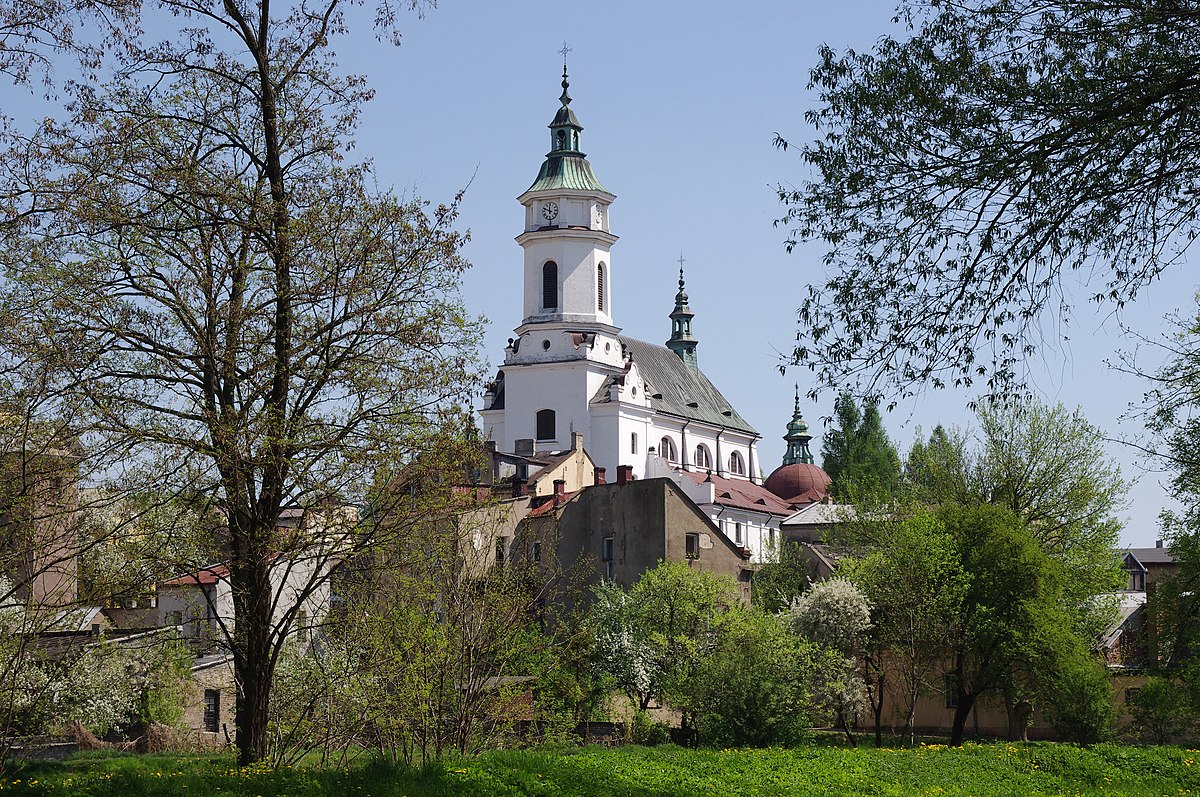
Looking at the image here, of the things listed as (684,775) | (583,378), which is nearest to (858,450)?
(583,378)

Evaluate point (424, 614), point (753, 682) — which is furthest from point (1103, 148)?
point (753, 682)

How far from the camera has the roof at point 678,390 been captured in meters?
92.6

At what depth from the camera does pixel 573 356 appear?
82688 millimetres

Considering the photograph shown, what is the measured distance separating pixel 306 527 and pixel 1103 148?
8775 millimetres

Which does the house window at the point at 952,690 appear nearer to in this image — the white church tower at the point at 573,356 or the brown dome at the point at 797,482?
the white church tower at the point at 573,356

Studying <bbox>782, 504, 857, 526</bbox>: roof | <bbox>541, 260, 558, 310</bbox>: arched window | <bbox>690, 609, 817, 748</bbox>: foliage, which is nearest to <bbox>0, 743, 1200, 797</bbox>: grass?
<bbox>690, 609, 817, 748</bbox>: foliage

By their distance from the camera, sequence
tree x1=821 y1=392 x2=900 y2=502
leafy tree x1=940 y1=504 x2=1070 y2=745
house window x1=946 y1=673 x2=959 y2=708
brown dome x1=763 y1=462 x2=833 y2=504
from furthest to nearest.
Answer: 1. brown dome x1=763 y1=462 x2=833 y2=504
2. tree x1=821 y1=392 x2=900 y2=502
3. house window x1=946 y1=673 x2=959 y2=708
4. leafy tree x1=940 y1=504 x2=1070 y2=745

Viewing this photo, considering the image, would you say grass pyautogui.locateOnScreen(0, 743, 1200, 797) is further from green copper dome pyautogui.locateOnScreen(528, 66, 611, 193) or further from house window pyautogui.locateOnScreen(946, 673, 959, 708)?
green copper dome pyautogui.locateOnScreen(528, 66, 611, 193)

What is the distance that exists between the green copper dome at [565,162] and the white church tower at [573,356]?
0.07 meters

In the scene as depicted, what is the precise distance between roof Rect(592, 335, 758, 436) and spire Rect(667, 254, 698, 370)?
11.7 m

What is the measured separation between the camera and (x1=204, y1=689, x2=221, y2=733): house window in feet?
137

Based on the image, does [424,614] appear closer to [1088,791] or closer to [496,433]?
[1088,791]

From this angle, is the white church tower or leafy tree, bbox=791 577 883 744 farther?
the white church tower

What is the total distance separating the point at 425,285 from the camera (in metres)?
15.1
